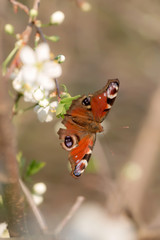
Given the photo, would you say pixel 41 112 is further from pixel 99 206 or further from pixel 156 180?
pixel 156 180

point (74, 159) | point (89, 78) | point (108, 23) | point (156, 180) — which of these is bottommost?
point (156, 180)

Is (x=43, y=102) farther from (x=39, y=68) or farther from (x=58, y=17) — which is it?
(x=58, y=17)

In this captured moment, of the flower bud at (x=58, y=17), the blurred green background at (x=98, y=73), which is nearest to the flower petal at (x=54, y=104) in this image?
the flower bud at (x=58, y=17)

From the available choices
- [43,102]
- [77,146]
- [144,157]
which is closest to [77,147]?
[77,146]

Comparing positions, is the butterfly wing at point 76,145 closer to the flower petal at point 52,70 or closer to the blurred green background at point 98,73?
the flower petal at point 52,70

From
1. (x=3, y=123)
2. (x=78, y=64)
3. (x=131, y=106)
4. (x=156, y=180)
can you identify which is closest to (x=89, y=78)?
(x=78, y=64)

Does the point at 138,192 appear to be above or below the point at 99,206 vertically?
above

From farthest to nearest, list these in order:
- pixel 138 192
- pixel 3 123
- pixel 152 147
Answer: pixel 152 147 → pixel 138 192 → pixel 3 123
